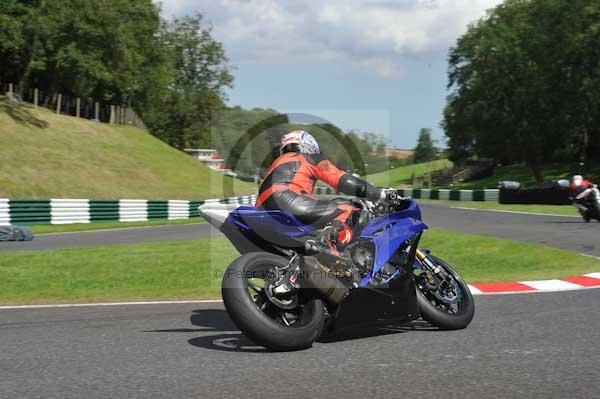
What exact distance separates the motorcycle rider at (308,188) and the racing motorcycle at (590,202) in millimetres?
16583

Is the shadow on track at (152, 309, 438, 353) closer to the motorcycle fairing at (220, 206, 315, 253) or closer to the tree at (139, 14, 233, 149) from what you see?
the motorcycle fairing at (220, 206, 315, 253)

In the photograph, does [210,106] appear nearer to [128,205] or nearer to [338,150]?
[128,205]

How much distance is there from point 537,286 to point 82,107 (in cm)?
5354

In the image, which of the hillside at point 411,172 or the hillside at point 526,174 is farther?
the hillside at point 411,172

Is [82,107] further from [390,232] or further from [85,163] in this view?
[390,232]

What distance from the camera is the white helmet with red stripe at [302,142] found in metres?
5.70

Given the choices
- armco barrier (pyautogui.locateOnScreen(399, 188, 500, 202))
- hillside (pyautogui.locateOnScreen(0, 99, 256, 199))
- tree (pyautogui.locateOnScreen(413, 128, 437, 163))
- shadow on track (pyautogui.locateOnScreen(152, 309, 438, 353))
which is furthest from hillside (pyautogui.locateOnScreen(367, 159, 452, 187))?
shadow on track (pyautogui.locateOnScreen(152, 309, 438, 353))

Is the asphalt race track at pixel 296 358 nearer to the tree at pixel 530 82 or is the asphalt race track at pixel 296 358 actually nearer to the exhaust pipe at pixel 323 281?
the exhaust pipe at pixel 323 281

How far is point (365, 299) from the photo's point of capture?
18.1 feet

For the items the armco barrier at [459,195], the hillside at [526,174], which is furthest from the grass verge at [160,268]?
the hillside at [526,174]

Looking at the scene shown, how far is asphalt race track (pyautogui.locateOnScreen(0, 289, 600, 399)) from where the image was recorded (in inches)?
158

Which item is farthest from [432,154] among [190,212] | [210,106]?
[190,212]

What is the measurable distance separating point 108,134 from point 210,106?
28.6 metres

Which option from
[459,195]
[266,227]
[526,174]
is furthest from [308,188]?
[526,174]
